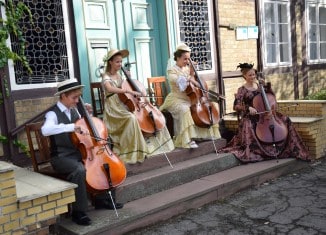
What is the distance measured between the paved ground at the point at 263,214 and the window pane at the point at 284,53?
13.2ft

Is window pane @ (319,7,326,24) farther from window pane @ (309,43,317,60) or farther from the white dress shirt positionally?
the white dress shirt

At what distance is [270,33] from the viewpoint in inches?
318

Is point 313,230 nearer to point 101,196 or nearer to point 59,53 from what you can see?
point 101,196

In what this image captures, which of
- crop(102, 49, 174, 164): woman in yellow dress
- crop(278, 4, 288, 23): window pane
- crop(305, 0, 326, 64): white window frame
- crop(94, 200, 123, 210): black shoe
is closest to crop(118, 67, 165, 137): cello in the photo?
crop(102, 49, 174, 164): woman in yellow dress

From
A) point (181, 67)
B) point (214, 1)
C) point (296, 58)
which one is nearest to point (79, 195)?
point (181, 67)

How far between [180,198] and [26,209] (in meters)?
1.57

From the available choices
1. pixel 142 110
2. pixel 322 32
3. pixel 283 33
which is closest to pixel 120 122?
pixel 142 110

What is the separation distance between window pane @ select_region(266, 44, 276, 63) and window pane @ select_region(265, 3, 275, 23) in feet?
1.63

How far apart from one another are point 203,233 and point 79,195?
3.87ft

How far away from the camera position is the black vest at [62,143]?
12.2ft

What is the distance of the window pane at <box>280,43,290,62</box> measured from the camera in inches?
332

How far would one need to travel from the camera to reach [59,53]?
5.04 metres

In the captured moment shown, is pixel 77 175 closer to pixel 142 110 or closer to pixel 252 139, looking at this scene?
pixel 142 110

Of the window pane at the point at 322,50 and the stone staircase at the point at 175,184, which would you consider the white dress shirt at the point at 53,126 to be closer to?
the stone staircase at the point at 175,184
